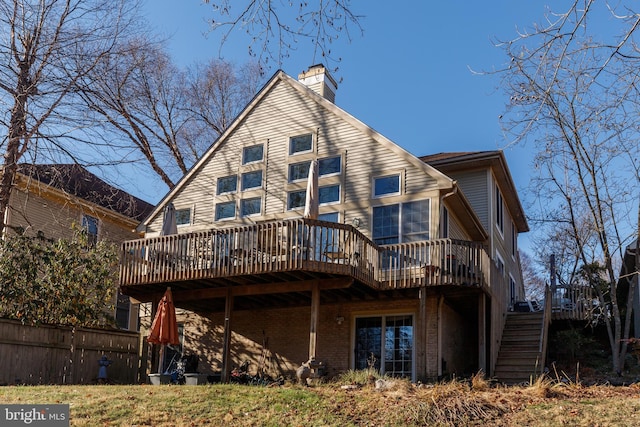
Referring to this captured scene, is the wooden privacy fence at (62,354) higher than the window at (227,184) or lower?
lower

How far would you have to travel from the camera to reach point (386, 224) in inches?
698

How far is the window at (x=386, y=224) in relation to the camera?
57.6 ft

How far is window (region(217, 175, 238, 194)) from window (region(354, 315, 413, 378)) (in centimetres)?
574

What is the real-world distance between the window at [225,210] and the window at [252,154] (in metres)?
1.36

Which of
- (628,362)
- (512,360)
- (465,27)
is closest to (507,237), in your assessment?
(628,362)

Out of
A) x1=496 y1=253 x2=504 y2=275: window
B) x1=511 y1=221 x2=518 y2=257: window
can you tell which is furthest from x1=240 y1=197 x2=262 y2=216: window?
x1=511 y1=221 x2=518 y2=257: window

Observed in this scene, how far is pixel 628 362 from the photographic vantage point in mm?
19891

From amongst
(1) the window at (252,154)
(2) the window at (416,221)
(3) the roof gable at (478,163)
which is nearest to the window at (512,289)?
(3) the roof gable at (478,163)

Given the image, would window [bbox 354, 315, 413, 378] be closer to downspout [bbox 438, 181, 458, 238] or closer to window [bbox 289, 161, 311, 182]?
downspout [bbox 438, 181, 458, 238]

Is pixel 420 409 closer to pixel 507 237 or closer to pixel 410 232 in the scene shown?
pixel 410 232

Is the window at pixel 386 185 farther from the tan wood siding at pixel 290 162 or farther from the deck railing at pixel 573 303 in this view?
the deck railing at pixel 573 303

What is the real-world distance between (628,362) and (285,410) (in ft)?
43.3

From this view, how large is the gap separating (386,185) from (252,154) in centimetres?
459

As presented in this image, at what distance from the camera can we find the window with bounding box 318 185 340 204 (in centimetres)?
1867
